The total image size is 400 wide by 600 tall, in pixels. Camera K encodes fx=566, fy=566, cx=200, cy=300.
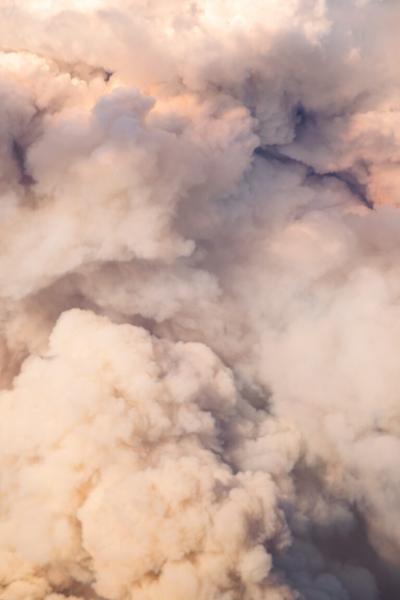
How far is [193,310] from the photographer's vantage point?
1576 cm

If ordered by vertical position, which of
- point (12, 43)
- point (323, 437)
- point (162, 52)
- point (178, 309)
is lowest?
point (323, 437)

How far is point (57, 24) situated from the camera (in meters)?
14.1

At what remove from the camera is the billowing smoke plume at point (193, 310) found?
12.0m

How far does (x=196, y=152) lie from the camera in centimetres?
A: 1455

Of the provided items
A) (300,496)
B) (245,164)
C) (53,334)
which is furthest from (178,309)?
(300,496)

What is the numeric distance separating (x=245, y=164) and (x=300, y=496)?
29.2ft

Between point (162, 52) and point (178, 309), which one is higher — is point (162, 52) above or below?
above

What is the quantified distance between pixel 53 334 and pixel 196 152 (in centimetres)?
594

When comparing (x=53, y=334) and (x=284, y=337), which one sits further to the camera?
(x=284, y=337)

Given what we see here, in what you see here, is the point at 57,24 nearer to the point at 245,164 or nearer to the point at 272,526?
the point at 245,164

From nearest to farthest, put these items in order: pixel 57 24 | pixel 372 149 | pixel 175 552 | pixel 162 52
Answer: pixel 175 552, pixel 57 24, pixel 162 52, pixel 372 149

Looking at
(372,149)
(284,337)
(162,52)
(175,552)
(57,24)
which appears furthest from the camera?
(372,149)

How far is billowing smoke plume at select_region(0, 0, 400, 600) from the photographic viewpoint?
12.0 meters

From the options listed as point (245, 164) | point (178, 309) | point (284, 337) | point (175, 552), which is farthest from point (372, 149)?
point (175, 552)
